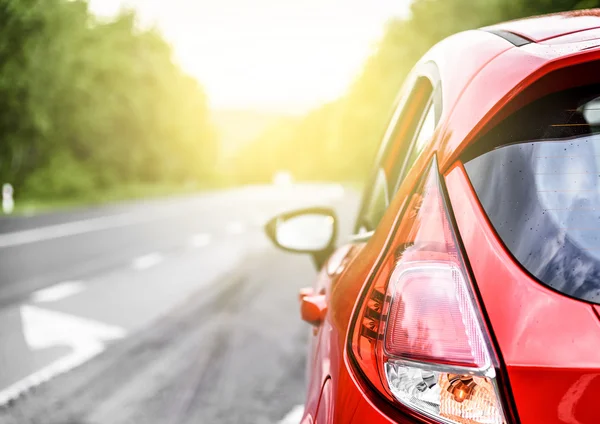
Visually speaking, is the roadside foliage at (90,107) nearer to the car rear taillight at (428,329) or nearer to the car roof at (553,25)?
the car roof at (553,25)

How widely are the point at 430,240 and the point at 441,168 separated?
0.16 m

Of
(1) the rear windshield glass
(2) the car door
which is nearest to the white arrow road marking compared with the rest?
(2) the car door

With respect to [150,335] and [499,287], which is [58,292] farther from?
[499,287]

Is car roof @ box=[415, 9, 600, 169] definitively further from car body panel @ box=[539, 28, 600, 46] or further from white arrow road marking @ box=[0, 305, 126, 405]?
white arrow road marking @ box=[0, 305, 126, 405]

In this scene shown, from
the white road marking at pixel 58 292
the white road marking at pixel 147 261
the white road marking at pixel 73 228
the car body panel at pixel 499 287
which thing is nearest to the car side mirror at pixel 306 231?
the car body panel at pixel 499 287

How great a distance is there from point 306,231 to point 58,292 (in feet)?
21.7

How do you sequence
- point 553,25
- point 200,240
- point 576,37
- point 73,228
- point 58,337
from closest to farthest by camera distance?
point 576,37 → point 553,25 → point 58,337 → point 200,240 → point 73,228

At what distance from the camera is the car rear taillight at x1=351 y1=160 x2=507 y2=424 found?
53.6 inches

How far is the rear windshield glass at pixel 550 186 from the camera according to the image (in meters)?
1.38

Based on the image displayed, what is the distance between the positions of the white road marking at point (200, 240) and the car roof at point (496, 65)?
1346 cm

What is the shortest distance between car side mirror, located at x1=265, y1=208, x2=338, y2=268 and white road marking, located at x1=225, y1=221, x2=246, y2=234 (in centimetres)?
1496

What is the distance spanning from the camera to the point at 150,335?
260 inches

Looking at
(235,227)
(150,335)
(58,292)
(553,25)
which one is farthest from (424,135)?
(235,227)

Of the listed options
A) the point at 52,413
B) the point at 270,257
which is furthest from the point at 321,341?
the point at 270,257
